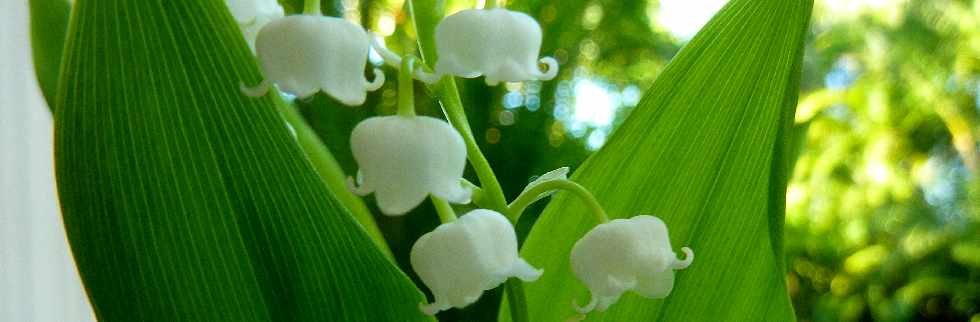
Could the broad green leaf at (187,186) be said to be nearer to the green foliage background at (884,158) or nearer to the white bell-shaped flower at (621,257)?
the white bell-shaped flower at (621,257)

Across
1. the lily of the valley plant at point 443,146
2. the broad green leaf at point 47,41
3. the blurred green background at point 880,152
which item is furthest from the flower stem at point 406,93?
the blurred green background at point 880,152

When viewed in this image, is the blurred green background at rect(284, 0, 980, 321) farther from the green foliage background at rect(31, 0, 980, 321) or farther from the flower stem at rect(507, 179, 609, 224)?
the flower stem at rect(507, 179, 609, 224)

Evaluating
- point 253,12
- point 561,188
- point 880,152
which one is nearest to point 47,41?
point 253,12

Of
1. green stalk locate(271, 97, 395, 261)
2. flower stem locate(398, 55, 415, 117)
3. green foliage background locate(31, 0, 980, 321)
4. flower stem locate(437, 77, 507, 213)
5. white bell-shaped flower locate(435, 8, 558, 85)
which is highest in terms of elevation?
white bell-shaped flower locate(435, 8, 558, 85)

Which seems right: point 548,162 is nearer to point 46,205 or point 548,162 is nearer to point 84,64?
point 46,205

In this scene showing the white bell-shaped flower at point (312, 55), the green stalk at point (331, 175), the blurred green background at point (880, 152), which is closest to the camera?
the white bell-shaped flower at point (312, 55)

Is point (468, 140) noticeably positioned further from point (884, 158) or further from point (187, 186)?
point (884, 158)

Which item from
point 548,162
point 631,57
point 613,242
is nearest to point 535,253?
point 613,242

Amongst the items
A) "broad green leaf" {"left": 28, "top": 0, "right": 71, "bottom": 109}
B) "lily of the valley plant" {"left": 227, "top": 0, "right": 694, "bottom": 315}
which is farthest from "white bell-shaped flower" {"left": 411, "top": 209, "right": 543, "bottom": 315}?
"broad green leaf" {"left": 28, "top": 0, "right": 71, "bottom": 109}
